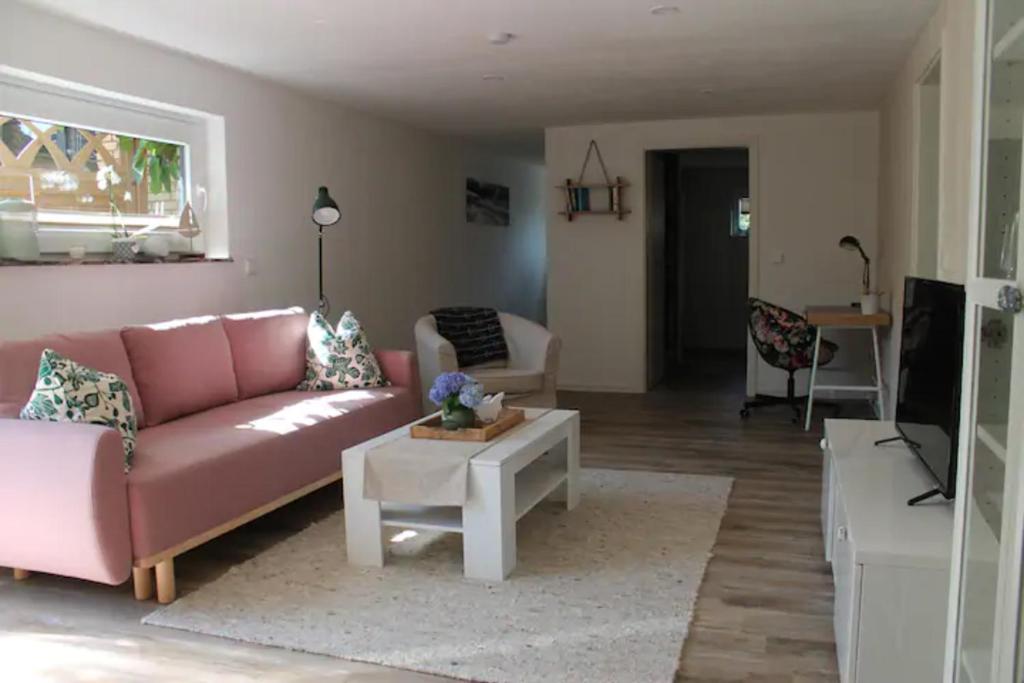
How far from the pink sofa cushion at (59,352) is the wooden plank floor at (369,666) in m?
0.66

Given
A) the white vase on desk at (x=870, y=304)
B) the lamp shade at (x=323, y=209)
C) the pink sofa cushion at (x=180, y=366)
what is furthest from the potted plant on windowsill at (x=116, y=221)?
the white vase on desk at (x=870, y=304)

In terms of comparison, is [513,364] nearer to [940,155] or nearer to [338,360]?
[338,360]

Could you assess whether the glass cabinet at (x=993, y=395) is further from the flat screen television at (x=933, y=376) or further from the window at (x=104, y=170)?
the window at (x=104, y=170)

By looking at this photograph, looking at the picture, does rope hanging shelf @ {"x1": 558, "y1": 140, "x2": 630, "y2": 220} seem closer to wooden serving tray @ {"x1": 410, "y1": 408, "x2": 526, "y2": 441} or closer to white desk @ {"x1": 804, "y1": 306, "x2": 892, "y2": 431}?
white desk @ {"x1": 804, "y1": 306, "x2": 892, "y2": 431}

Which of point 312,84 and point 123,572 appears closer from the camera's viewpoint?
point 123,572

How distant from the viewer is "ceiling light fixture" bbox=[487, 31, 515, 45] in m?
4.15

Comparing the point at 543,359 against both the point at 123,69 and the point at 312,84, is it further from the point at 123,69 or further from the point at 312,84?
the point at 123,69

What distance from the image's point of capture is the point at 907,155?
186 inches

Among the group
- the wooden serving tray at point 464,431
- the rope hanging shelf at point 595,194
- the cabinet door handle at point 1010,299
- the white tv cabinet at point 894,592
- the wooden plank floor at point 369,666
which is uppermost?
the rope hanging shelf at point 595,194

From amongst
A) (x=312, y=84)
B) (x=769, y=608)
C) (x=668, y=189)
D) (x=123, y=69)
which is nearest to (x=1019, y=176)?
(x=769, y=608)

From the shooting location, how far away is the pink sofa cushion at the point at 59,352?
3234 millimetres

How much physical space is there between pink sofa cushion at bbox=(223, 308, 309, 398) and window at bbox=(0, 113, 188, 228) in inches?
29.9

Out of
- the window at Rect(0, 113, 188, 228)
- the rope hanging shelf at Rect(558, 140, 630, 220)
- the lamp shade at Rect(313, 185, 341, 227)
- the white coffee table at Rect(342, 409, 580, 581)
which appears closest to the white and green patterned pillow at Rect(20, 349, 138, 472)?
the white coffee table at Rect(342, 409, 580, 581)

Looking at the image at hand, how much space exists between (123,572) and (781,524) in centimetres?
252
